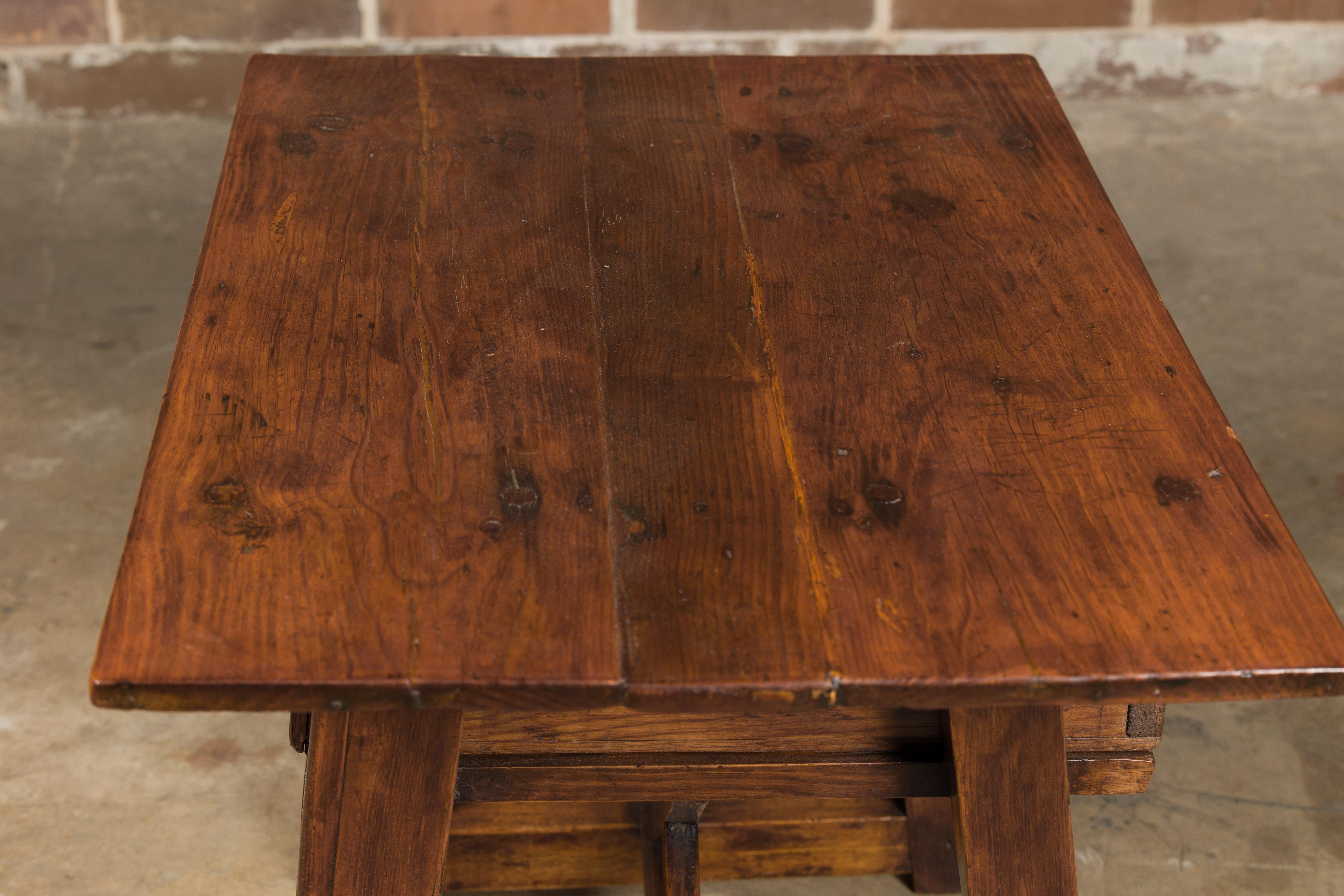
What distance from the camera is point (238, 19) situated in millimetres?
3309

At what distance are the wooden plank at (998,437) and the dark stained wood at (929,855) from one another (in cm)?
61

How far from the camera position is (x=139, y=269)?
2721 millimetres

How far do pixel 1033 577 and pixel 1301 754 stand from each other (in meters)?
1.01

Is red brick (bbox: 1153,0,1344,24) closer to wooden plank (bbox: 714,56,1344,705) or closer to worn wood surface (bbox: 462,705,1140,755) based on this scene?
wooden plank (bbox: 714,56,1344,705)

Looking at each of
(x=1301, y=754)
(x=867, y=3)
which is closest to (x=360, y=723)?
(x=1301, y=754)

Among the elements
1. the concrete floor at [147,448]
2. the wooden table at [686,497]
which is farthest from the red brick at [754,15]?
the wooden table at [686,497]

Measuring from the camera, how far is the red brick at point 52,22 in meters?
3.23

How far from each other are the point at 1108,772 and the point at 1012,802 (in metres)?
0.18

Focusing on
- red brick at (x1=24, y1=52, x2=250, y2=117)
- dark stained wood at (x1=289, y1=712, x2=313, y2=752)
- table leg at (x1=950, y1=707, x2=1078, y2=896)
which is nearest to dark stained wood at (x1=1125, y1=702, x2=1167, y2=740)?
table leg at (x1=950, y1=707, x2=1078, y2=896)

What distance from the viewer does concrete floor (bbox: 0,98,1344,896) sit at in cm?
160

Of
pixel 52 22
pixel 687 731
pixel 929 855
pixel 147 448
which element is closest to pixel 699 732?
pixel 687 731

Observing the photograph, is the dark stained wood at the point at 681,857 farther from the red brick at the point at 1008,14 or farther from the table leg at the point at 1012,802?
the red brick at the point at 1008,14

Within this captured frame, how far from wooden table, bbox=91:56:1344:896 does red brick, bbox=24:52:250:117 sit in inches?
76.2

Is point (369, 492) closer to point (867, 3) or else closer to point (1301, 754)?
point (1301, 754)
